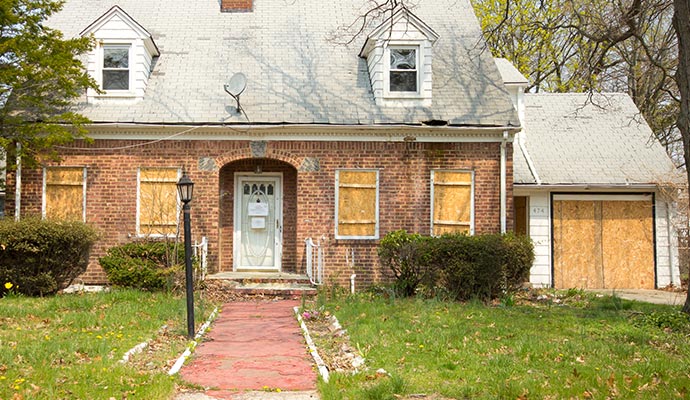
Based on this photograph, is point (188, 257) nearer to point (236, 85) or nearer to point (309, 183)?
point (309, 183)

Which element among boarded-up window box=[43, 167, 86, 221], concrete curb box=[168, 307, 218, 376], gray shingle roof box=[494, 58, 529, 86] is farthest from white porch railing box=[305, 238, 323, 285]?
gray shingle roof box=[494, 58, 529, 86]

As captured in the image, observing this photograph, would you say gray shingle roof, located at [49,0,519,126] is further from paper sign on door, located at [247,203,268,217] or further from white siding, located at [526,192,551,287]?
white siding, located at [526,192,551,287]

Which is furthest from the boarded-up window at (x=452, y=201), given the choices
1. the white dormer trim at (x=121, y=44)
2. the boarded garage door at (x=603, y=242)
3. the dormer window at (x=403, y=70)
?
the white dormer trim at (x=121, y=44)

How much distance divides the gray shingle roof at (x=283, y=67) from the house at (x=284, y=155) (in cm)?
5

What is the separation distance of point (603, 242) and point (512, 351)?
10.4 m

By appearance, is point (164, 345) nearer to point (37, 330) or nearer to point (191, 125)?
point (37, 330)

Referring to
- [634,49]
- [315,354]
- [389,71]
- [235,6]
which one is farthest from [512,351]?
[634,49]

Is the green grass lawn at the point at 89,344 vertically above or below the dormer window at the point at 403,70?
below

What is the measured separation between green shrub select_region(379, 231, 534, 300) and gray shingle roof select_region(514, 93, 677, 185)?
14.9 ft

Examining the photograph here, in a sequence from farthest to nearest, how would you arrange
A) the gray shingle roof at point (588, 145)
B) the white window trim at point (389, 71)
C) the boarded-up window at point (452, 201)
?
the gray shingle roof at point (588, 145)
the white window trim at point (389, 71)
the boarded-up window at point (452, 201)

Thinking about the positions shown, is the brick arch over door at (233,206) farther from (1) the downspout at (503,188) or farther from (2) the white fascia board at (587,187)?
(2) the white fascia board at (587,187)

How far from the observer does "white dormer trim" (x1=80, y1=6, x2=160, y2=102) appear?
15070 mm

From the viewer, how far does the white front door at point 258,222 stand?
15586 millimetres

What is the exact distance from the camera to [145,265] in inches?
511
